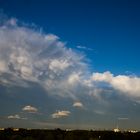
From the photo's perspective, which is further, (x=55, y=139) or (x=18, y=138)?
(x=55, y=139)

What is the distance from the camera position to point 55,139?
567 feet

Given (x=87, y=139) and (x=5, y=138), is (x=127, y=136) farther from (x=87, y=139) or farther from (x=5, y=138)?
(x=5, y=138)

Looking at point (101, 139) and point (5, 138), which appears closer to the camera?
point (101, 139)

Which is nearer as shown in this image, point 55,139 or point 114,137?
point 114,137

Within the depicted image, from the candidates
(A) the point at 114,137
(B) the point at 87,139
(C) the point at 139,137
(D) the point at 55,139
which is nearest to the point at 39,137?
(D) the point at 55,139

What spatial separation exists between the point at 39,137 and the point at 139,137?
56350 millimetres

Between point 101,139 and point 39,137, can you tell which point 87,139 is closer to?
point 101,139

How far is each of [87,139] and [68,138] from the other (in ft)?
36.0

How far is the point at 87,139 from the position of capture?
16375cm

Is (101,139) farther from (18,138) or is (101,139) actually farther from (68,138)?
(18,138)

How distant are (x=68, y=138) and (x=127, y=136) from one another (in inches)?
1290

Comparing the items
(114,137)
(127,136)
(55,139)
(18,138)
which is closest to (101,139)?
(114,137)

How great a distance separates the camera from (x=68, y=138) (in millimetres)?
167500

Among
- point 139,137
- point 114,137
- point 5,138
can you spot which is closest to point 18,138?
point 5,138
